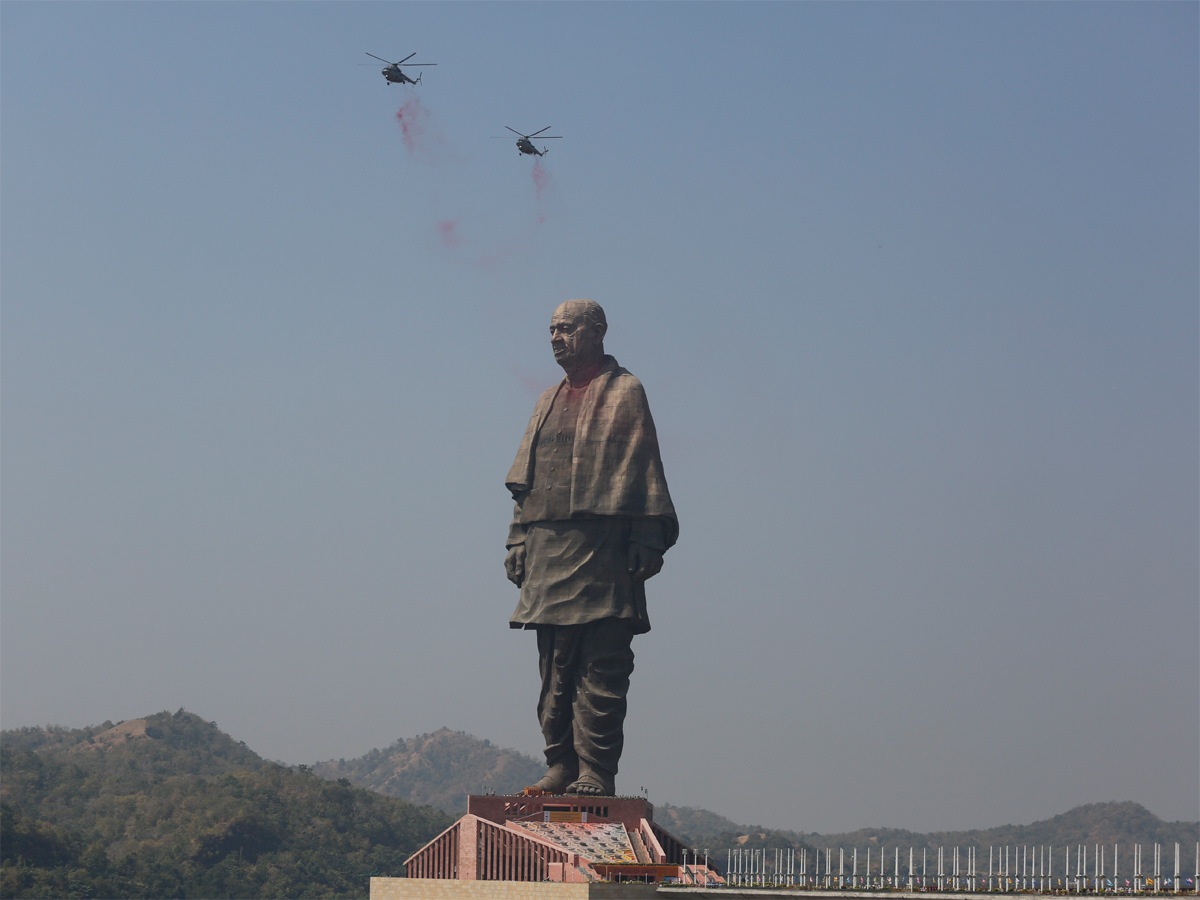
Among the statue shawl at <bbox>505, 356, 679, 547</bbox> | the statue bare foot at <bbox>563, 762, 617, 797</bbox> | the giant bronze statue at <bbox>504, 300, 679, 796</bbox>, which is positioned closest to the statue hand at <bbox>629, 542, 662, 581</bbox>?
the giant bronze statue at <bbox>504, 300, 679, 796</bbox>

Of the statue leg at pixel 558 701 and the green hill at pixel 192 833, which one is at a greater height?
the statue leg at pixel 558 701

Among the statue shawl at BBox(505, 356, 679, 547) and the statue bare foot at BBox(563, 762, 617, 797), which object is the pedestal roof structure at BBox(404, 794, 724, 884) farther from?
the statue shawl at BBox(505, 356, 679, 547)

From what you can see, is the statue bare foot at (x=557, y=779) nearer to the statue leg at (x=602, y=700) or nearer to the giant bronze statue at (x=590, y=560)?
the giant bronze statue at (x=590, y=560)

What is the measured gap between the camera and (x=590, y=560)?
43719 millimetres

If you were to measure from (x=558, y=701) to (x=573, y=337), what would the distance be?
9.63 meters

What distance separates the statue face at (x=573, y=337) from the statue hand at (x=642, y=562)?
17.7 ft

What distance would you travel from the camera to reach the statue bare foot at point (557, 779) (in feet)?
143

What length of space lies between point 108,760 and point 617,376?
95608mm

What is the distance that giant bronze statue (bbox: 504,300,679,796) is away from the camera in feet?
142

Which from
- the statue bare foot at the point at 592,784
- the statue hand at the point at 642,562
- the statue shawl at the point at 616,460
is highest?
the statue shawl at the point at 616,460

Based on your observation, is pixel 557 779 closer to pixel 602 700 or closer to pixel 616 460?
pixel 602 700

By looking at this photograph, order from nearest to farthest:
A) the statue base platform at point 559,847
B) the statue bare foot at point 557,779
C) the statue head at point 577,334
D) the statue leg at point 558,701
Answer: the statue base platform at point 559,847 < the statue bare foot at point 557,779 < the statue leg at point 558,701 < the statue head at point 577,334

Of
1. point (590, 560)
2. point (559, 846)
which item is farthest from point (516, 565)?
point (559, 846)

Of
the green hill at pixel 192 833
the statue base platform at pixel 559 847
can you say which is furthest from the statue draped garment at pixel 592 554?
the green hill at pixel 192 833
